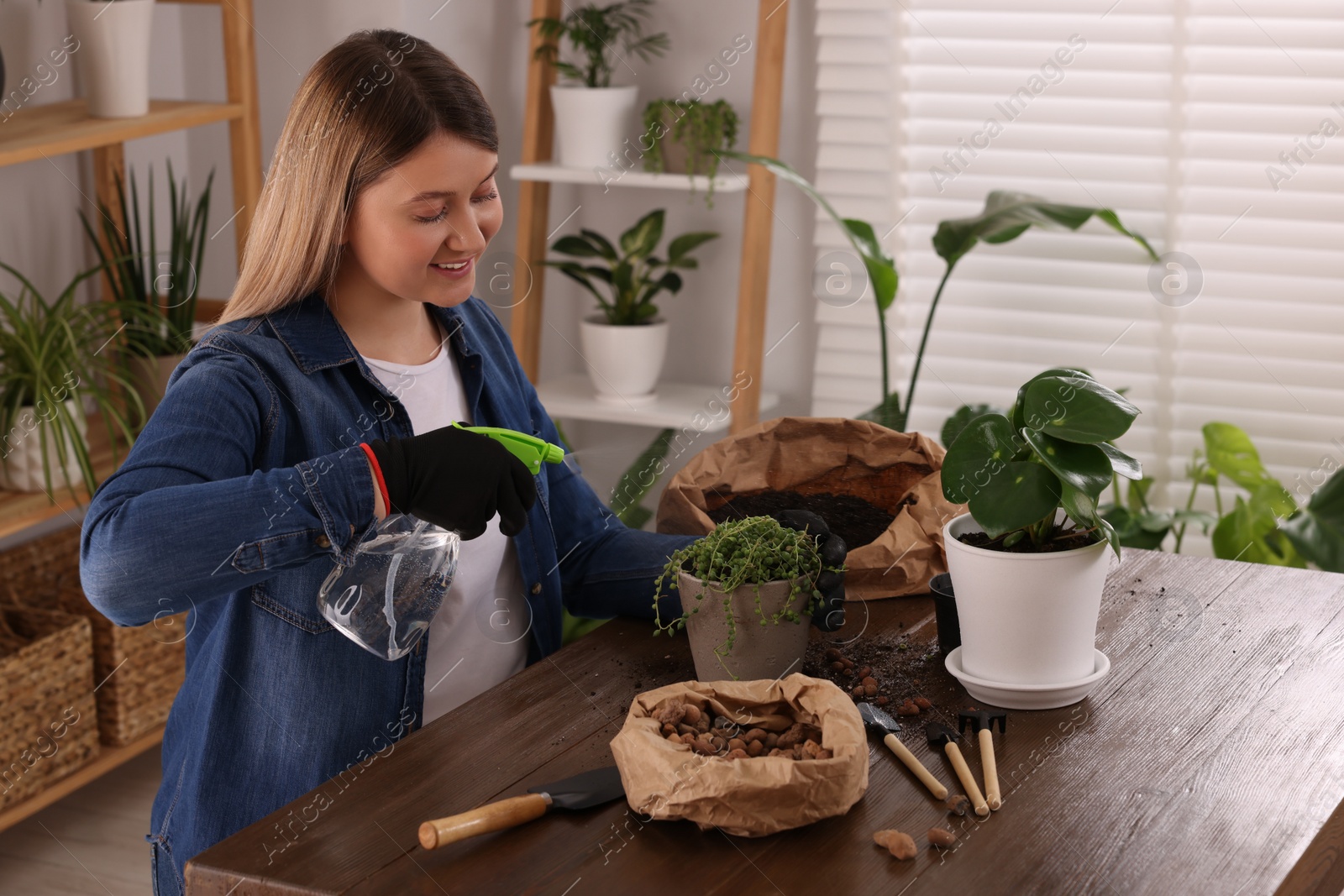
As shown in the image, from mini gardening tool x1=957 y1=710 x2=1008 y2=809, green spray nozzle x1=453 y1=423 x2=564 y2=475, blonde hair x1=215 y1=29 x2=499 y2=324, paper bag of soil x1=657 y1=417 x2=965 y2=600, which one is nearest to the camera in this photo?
mini gardening tool x1=957 y1=710 x2=1008 y2=809

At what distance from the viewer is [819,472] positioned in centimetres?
173

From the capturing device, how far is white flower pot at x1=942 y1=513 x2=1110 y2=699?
1.20 m

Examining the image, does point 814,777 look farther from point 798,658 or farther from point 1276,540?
point 1276,540

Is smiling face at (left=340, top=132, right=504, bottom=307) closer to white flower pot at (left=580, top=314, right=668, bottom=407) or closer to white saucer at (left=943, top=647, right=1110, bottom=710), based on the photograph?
white saucer at (left=943, top=647, right=1110, bottom=710)

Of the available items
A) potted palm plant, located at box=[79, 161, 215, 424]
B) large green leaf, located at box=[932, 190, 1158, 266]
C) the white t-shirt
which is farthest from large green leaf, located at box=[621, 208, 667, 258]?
the white t-shirt

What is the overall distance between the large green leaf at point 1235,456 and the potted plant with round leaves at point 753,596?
1.58 meters

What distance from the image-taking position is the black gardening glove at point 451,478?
1229 mm

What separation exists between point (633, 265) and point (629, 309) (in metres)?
0.10

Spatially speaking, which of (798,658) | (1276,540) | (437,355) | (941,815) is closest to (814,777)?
(941,815)

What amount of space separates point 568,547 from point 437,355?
29 centimetres

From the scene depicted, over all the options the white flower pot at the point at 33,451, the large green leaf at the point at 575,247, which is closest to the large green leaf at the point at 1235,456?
the large green leaf at the point at 575,247

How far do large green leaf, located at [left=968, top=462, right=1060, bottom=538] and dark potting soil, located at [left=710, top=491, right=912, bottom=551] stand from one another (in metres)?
0.49

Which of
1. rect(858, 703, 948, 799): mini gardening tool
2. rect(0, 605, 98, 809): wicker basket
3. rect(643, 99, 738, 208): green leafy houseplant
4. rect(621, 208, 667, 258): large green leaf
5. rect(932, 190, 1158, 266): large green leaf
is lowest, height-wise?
rect(0, 605, 98, 809): wicker basket

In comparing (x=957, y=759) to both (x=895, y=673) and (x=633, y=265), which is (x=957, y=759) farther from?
(x=633, y=265)
